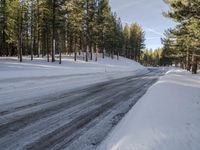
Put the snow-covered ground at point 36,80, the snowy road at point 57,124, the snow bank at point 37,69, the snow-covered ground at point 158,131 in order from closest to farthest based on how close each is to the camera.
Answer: the snow-covered ground at point 158,131
the snowy road at point 57,124
the snow-covered ground at point 36,80
the snow bank at point 37,69

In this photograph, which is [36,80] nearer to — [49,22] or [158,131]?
[158,131]

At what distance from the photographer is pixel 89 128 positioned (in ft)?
23.4

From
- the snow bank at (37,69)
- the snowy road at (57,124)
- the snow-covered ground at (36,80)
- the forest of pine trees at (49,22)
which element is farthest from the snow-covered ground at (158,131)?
the forest of pine trees at (49,22)

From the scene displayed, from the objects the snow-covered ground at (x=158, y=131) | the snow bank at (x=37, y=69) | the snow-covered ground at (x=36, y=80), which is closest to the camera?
the snow-covered ground at (x=158, y=131)

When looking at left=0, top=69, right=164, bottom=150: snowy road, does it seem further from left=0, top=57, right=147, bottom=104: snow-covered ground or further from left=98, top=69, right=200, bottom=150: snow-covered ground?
left=0, top=57, right=147, bottom=104: snow-covered ground

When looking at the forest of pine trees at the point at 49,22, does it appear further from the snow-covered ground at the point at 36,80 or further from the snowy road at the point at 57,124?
→ the snowy road at the point at 57,124

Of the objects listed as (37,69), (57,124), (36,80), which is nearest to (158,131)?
(57,124)

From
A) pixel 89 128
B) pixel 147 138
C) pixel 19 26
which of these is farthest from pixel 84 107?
pixel 19 26

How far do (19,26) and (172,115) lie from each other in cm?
3778

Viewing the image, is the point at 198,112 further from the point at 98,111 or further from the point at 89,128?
the point at 89,128

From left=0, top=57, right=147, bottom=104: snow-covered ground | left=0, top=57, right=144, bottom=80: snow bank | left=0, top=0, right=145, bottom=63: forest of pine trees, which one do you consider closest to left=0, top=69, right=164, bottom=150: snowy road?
left=0, top=57, right=147, bottom=104: snow-covered ground

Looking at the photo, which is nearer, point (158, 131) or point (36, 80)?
point (158, 131)

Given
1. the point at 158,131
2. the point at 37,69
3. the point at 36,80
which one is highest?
the point at 158,131

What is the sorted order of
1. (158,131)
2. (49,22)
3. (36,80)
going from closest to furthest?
(158,131)
(36,80)
(49,22)
